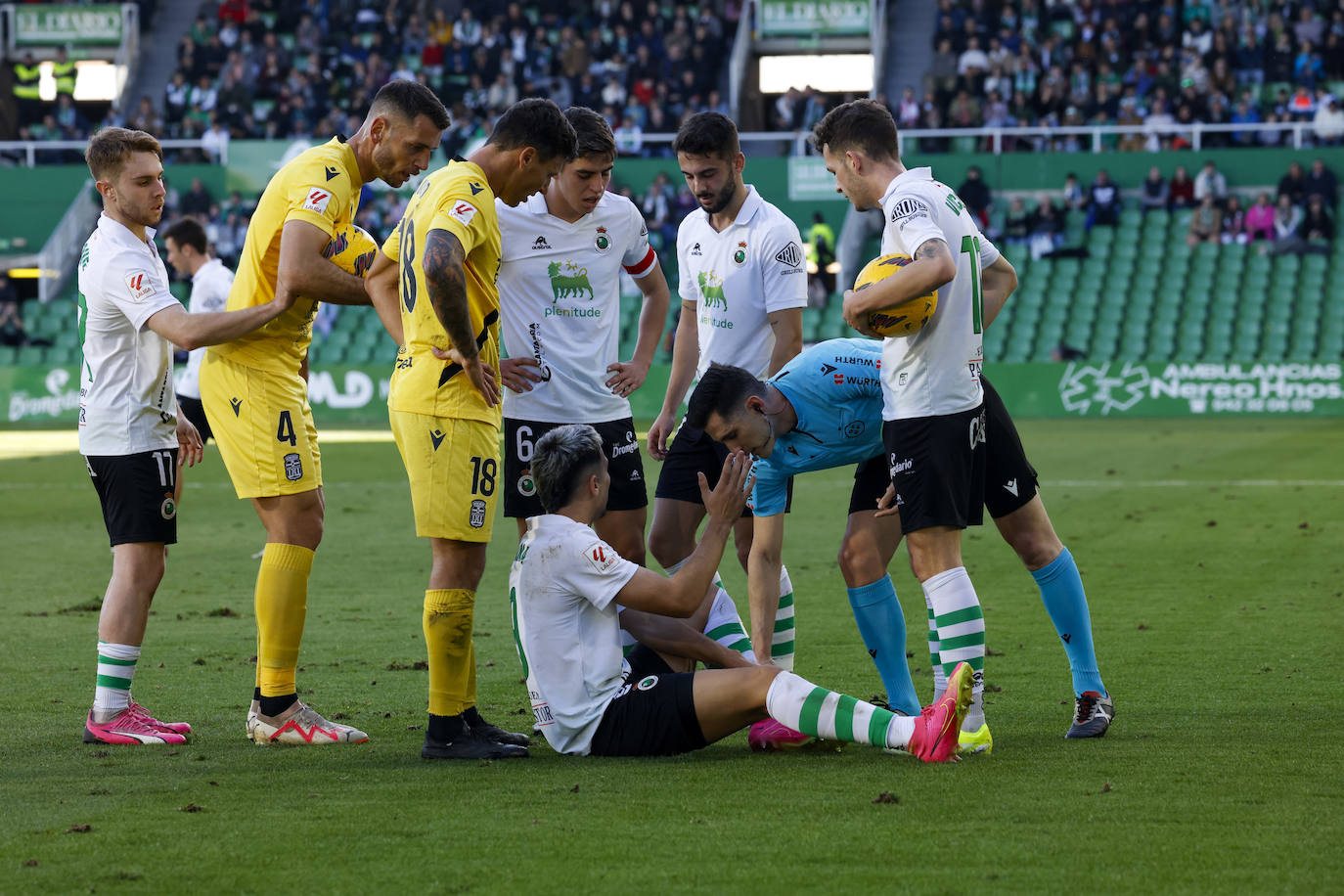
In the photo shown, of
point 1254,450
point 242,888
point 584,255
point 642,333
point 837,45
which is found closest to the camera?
point 242,888

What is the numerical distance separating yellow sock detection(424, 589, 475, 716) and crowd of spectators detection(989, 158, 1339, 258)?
23504 millimetres

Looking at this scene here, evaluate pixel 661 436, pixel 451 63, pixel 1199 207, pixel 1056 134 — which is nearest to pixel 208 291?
pixel 661 436

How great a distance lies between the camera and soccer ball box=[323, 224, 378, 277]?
18.3 ft

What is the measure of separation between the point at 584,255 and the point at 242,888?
3060 mm

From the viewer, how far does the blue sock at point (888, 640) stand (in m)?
5.70

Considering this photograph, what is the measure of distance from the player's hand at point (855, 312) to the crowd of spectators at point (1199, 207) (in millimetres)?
23200

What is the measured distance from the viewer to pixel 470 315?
5199 mm

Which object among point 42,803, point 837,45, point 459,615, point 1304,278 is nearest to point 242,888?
point 42,803

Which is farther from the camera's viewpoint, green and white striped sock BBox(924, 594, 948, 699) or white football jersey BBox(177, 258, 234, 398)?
white football jersey BBox(177, 258, 234, 398)

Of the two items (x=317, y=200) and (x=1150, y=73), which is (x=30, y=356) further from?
(x=317, y=200)

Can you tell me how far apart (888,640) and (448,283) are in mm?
2134

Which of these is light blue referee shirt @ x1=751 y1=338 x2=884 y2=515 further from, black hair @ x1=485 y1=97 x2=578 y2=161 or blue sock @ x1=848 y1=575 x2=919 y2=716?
black hair @ x1=485 y1=97 x2=578 y2=161

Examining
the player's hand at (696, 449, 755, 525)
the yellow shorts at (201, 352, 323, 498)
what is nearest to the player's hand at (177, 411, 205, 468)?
the yellow shorts at (201, 352, 323, 498)

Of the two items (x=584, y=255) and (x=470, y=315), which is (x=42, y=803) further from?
(x=584, y=255)
